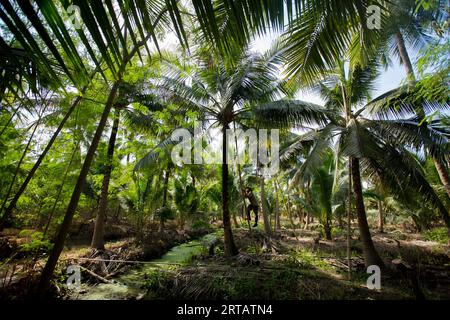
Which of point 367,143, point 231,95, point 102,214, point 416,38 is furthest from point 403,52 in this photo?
point 102,214

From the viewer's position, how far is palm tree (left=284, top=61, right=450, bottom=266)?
5.78 m

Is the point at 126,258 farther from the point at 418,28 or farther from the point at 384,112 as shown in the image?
the point at 418,28

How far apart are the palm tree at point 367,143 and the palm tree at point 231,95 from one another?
3.13 ft

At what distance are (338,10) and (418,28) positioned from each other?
9.57 m

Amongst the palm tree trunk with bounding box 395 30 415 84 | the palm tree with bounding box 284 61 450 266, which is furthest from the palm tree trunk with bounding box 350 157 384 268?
the palm tree trunk with bounding box 395 30 415 84

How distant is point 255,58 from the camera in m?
7.12

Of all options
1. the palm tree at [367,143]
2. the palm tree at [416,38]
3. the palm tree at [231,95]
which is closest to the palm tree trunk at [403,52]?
the palm tree at [416,38]

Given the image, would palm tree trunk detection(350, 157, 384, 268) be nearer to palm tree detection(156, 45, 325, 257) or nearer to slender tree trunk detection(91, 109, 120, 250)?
palm tree detection(156, 45, 325, 257)

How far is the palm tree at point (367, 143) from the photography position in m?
5.78

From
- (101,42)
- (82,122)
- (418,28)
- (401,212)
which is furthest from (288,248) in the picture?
(401,212)

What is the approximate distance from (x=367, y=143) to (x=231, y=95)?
4169 millimetres

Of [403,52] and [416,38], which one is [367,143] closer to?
[403,52]

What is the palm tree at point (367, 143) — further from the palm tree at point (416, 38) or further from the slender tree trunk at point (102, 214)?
the slender tree trunk at point (102, 214)

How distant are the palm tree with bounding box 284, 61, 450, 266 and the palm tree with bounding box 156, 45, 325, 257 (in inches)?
37.5
